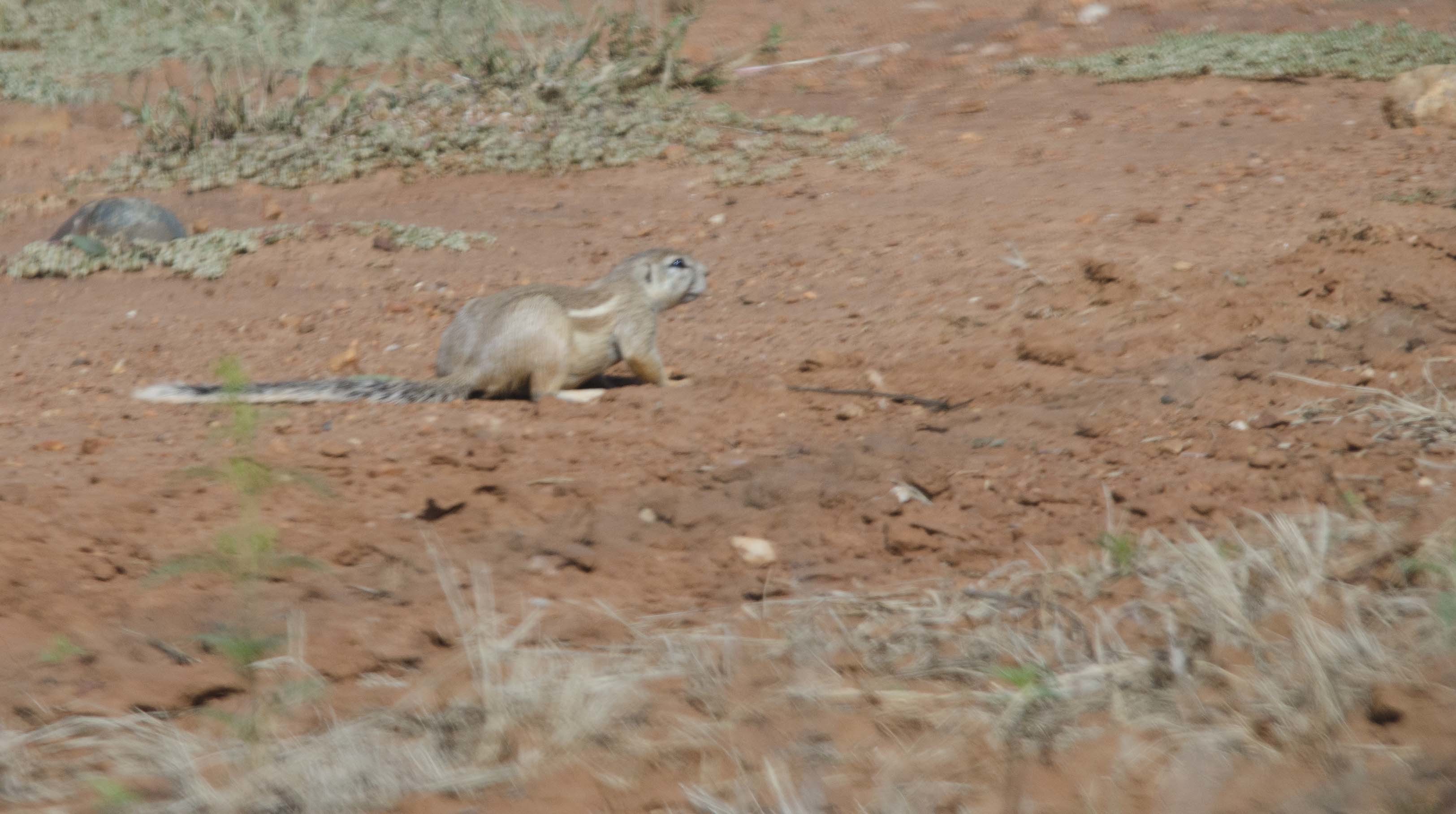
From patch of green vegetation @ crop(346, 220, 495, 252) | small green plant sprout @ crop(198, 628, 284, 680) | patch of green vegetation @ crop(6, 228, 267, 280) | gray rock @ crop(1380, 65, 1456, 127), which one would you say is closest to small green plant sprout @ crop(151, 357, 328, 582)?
small green plant sprout @ crop(198, 628, 284, 680)

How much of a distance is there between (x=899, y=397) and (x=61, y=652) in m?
3.11

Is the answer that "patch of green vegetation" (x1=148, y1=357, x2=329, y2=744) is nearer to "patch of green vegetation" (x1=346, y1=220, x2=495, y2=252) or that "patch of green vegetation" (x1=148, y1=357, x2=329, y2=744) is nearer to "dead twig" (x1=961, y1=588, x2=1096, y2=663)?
"dead twig" (x1=961, y1=588, x2=1096, y2=663)

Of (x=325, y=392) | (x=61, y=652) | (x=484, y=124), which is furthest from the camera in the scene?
(x=484, y=124)

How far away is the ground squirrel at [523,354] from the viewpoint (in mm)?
5453

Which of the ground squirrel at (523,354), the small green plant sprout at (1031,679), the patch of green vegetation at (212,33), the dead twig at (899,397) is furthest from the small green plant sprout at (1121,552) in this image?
the patch of green vegetation at (212,33)

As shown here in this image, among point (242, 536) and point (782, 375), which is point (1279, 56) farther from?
point (242, 536)

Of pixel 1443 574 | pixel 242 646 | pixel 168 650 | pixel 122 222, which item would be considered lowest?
pixel 122 222

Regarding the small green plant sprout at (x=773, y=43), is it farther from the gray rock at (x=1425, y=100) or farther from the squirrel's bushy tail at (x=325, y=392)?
the squirrel's bushy tail at (x=325, y=392)

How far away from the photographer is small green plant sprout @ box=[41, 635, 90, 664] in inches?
121

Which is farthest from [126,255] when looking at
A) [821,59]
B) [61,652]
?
[821,59]

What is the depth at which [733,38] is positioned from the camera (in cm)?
1272

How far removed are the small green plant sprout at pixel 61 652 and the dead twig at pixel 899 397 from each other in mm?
2911

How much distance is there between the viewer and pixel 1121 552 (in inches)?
129

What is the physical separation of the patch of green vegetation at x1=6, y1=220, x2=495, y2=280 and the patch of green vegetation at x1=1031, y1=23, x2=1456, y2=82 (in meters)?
5.26
